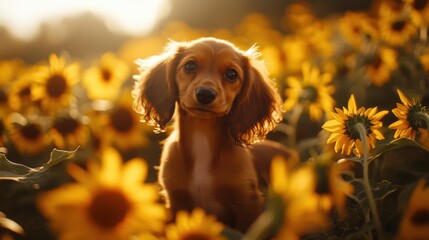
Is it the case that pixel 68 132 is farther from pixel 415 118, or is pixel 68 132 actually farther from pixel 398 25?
pixel 398 25

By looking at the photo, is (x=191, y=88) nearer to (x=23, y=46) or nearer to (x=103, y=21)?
(x=23, y=46)

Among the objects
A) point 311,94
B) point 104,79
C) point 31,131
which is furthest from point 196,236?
point 104,79

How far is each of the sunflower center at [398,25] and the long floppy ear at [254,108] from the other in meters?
1.59

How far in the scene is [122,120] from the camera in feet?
13.8

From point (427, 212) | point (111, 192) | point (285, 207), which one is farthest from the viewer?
point (427, 212)

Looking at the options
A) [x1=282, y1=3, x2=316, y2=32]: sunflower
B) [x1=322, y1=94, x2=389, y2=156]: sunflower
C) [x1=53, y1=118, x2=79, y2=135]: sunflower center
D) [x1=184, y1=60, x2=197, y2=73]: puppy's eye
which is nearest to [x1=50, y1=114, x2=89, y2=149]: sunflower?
A: [x1=53, y1=118, x2=79, y2=135]: sunflower center

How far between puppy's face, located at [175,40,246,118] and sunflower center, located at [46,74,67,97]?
1.42 meters

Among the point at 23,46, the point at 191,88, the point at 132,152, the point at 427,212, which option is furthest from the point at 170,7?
the point at 427,212

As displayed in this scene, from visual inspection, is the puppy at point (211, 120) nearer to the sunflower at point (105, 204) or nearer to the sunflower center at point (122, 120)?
the sunflower center at point (122, 120)

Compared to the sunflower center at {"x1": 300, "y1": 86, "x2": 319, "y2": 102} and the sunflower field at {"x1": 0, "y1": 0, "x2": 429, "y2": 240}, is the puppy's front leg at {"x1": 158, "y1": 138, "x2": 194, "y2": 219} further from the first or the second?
the sunflower center at {"x1": 300, "y1": 86, "x2": 319, "y2": 102}

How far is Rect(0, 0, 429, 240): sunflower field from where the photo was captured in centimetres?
125

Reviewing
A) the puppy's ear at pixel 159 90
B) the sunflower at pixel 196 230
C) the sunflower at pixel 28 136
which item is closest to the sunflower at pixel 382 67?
the puppy's ear at pixel 159 90

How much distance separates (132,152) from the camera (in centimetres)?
417

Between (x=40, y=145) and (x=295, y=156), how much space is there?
2038 mm
